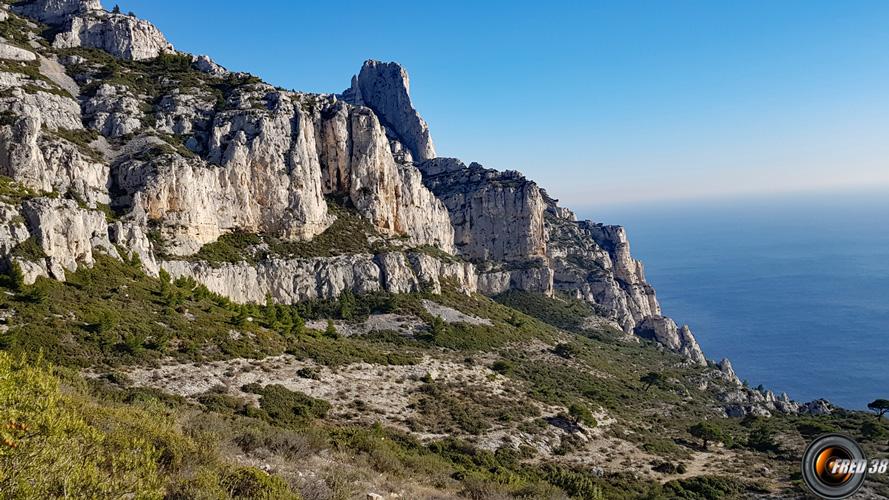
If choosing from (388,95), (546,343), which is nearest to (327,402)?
(546,343)

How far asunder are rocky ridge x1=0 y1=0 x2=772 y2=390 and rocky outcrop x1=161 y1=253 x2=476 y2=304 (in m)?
0.20

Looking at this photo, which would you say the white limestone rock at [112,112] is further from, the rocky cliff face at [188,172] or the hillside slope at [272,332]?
the hillside slope at [272,332]

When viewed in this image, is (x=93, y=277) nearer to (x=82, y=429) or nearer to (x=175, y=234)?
(x=175, y=234)

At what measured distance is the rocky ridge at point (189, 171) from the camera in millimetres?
48844

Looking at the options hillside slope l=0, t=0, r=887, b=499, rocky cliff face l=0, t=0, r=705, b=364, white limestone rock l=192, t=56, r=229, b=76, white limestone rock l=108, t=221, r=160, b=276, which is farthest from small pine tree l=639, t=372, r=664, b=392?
white limestone rock l=192, t=56, r=229, b=76

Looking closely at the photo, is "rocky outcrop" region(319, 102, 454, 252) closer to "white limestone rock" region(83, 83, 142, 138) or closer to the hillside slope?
the hillside slope

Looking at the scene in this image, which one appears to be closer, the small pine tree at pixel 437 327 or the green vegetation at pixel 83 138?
the green vegetation at pixel 83 138

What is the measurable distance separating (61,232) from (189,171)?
24191 mm

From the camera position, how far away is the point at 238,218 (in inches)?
2724

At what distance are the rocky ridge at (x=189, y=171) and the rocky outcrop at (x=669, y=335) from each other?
3.18 ft

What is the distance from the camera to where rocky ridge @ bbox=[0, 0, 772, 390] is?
160 feet

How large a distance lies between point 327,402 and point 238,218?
45.3m

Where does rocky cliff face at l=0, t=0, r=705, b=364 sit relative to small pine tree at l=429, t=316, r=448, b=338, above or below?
above

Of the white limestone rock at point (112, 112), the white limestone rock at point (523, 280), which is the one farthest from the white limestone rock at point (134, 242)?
the white limestone rock at point (523, 280)
